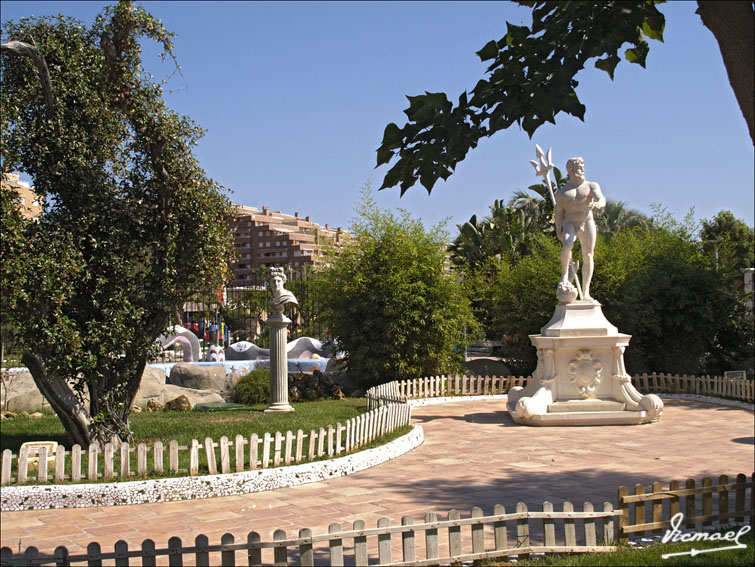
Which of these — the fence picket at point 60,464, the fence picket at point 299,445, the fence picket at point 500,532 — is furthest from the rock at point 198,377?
the fence picket at point 500,532

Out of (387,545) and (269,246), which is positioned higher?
(269,246)

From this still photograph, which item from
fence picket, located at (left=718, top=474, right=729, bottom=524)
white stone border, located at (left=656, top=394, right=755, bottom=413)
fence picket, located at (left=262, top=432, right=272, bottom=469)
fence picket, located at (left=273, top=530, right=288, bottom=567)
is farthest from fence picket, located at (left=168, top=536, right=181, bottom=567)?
white stone border, located at (left=656, top=394, right=755, bottom=413)

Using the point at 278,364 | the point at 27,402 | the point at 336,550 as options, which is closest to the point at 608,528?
the point at 336,550

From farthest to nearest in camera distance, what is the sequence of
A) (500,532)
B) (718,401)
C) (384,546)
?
(718,401) < (500,532) < (384,546)

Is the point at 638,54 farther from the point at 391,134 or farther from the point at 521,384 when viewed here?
the point at 521,384

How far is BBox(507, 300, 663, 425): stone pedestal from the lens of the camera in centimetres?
1305

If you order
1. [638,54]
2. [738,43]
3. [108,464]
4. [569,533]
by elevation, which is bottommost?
[569,533]

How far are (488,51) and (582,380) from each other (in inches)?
373

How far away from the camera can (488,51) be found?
519cm

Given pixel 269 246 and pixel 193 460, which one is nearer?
pixel 193 460

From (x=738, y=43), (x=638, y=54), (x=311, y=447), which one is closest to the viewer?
(x=738, y=43)

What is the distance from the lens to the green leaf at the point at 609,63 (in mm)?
5348

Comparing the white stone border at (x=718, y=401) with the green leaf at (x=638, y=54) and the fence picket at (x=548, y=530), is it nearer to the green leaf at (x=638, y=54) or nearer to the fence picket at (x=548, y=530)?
the fence picket at (x=548, y=530)

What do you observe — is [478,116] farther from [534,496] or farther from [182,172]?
[182,172]
